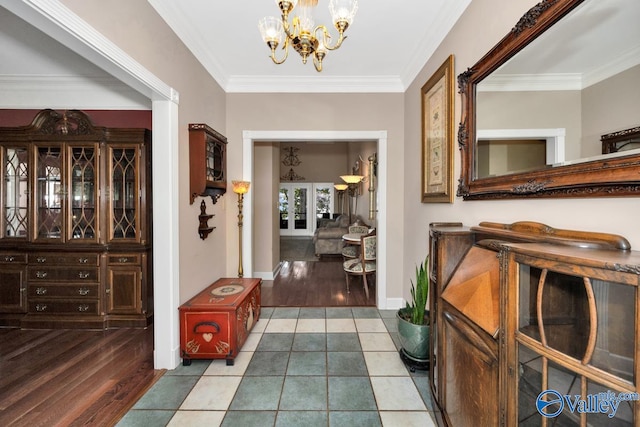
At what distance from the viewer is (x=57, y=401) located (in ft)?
5.99

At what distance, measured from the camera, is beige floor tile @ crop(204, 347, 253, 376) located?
2123 mm

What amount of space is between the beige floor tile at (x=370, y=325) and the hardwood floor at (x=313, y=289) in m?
0.46

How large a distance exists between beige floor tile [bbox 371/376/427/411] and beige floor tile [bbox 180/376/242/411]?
1.03 m

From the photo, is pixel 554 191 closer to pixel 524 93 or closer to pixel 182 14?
pixel 524 93

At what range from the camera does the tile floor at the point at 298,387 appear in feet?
5.45

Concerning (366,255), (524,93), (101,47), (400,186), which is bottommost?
(366,255)

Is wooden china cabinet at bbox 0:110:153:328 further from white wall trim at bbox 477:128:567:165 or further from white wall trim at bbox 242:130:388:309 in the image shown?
white wall trim at bbox 477:128:567:165

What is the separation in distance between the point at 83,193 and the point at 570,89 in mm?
4001

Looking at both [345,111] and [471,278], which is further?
[345,111]

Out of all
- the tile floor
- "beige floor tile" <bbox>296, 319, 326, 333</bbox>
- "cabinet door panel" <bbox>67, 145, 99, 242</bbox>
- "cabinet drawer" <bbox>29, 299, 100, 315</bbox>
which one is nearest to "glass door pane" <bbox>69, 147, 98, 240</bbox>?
"cabinet door panel" <bbox>67, 145, 99, 242</bbox>

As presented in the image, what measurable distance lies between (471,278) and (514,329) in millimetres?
408

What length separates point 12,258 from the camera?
9.30 ft

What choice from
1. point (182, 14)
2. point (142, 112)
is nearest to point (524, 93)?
point (182, 14)

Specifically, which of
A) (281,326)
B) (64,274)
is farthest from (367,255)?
(64,274)
